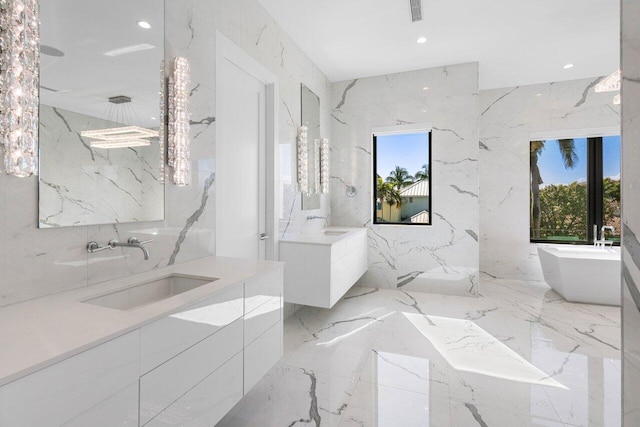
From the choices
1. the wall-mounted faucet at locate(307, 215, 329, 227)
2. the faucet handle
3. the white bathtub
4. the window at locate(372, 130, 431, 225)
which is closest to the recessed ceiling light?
the faucet handle

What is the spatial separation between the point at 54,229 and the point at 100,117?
0.56 m

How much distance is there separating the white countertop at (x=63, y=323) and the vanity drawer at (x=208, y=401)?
0.36 meters

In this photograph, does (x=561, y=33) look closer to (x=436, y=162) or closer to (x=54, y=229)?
(x=436, y=162)

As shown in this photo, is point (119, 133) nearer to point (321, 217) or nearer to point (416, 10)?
point (416, 10)

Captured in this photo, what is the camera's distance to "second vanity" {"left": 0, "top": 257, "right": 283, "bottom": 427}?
0.80 m

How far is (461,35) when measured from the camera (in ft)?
11.1

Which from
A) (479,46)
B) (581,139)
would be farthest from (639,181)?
(581,139)

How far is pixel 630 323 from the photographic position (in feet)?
3.05

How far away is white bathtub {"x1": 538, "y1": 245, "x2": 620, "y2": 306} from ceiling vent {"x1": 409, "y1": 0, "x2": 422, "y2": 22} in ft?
10.6

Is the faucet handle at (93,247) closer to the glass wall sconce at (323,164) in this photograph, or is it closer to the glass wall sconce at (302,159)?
the glass wall sconce at (302,159)

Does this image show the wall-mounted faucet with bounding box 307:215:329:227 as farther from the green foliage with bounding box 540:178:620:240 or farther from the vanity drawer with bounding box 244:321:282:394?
the green foliage with bounding box 540:178:620:240

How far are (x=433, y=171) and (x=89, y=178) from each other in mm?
3837

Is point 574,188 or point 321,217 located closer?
point 321,217

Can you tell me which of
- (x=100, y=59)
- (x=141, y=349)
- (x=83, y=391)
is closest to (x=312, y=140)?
(x=100, y=59)
